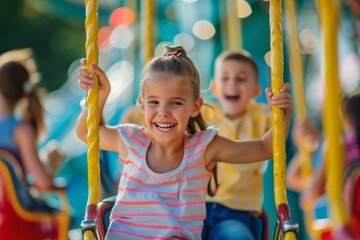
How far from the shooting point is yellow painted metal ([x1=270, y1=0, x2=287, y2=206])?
6.17ft

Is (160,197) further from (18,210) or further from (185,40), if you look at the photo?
(185,40)

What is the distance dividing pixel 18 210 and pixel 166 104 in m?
2.19

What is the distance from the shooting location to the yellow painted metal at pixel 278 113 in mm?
1880

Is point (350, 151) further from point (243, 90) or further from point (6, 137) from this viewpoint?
point (6, 137)

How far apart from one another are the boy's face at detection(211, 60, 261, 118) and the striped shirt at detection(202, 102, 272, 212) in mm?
53

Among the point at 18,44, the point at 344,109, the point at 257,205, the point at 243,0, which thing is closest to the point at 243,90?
the point at 257,205

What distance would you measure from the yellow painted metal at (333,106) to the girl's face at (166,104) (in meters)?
0.64

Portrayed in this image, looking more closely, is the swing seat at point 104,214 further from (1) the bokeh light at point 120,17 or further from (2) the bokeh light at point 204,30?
(1) the bokeh light at point 120,17

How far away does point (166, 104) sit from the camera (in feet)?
6.43

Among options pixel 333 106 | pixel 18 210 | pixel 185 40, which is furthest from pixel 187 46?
pixel 333 106

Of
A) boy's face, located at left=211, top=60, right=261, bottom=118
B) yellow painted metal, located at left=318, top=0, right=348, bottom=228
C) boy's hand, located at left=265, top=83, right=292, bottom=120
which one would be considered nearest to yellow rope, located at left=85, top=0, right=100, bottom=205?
boy's hand, located at left=265, top=83, right=292, bottom=120

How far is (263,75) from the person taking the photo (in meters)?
4.48

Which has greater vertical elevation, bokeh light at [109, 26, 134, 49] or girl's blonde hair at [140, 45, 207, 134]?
bokeh light at [109, 26, 134, 49]

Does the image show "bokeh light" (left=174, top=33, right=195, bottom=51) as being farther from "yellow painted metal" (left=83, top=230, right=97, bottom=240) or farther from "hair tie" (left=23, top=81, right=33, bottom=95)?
"yellow painted metal" (left=83, top=230, right=97, bottom=240)
